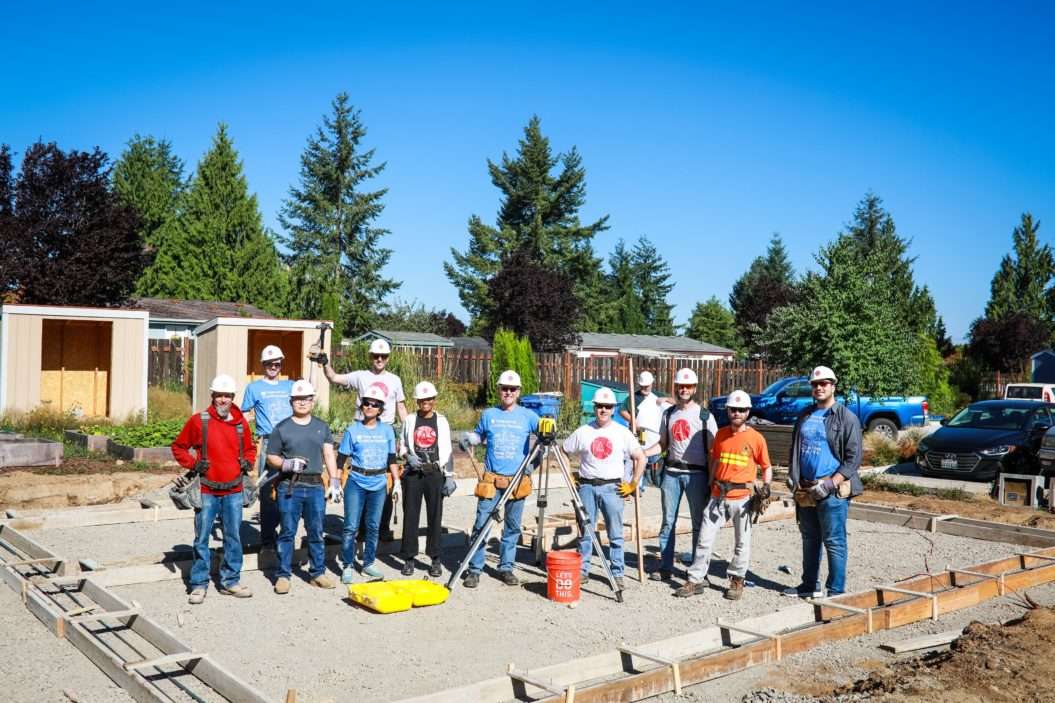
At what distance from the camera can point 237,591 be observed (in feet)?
28.7

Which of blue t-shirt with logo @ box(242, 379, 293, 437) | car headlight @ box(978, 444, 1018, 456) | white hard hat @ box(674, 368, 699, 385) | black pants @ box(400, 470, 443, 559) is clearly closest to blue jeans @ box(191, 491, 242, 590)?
blue t-shirt with logo @ box(242, 379, 293, 437)

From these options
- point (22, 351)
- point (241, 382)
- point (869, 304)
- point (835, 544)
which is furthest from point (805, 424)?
point (22, 351)

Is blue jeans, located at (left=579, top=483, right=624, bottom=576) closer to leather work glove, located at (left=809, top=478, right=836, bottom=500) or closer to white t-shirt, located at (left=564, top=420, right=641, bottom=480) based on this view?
white t-shirt, located at (left=564, top=420, right=641, bottom=480)

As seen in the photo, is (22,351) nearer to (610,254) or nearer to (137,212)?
(137,212)

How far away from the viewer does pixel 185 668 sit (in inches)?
251

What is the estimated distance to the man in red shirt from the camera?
842cm

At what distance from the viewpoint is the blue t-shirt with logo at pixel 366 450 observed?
912 centimetres

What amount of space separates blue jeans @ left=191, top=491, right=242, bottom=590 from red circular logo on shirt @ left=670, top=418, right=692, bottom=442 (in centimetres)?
413

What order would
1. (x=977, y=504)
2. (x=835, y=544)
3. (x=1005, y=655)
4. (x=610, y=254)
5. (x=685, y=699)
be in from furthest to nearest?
(x=610, y=254) < (x=977, y=504) < (x=835, y=544) < (x=1005, y=655) < (x=685, y=699)

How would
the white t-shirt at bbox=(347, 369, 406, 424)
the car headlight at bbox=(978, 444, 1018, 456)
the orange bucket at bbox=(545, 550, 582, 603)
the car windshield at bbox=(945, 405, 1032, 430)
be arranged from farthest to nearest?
the car windshield at bbox=(945, 405, 1032, 430) → the car headlight at bbox=(978, 444, 1018, 456) → the white t-shirt at bbox=(347, 369, 406, 424) → the orange bucket at bbox=(545, 550, 582, 603)

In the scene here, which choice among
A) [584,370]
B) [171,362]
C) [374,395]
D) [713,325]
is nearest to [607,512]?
[374,395]

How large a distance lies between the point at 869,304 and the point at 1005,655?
14691 mm

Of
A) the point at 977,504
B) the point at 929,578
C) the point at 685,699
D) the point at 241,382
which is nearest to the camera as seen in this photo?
A: the point at 685,699

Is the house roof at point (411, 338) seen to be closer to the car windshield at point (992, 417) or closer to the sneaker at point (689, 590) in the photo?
the car windshield at point (992, 417)
